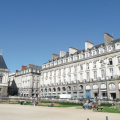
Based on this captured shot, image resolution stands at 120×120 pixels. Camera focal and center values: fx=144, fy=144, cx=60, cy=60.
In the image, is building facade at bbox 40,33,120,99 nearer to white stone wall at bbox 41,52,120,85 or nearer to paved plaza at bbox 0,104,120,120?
white stone wall at bbox 41,52,120,85

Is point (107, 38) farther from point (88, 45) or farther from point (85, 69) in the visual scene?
point (85, 69)

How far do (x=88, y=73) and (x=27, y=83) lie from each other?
1369 inches

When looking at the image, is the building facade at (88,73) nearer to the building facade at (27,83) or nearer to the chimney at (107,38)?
the chimney at (107,38)

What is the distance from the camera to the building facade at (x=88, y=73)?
1543 inches

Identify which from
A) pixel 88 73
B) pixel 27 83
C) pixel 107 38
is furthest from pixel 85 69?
pixel 27 83

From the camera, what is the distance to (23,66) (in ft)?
264

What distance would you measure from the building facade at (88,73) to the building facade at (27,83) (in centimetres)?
928

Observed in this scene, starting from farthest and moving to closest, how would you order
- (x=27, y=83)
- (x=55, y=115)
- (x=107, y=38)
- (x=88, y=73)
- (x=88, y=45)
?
1. (x=27, y=83)
2. (x=88, y=45)
3. (x=88, y=73)
4. (x=107, y=38)
5. (x=55, y=115)

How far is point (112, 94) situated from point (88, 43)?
18886 millimetres

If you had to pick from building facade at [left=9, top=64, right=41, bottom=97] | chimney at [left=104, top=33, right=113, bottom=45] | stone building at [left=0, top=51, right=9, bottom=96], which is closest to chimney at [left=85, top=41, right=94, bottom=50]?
chimney at [left=104, top=33, right=113, bottom=45]

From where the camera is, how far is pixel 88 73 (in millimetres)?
45156

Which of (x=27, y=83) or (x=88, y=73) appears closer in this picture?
(x=88, y=73)

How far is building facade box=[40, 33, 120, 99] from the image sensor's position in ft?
129

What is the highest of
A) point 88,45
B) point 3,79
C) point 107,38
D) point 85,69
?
point 107,38
